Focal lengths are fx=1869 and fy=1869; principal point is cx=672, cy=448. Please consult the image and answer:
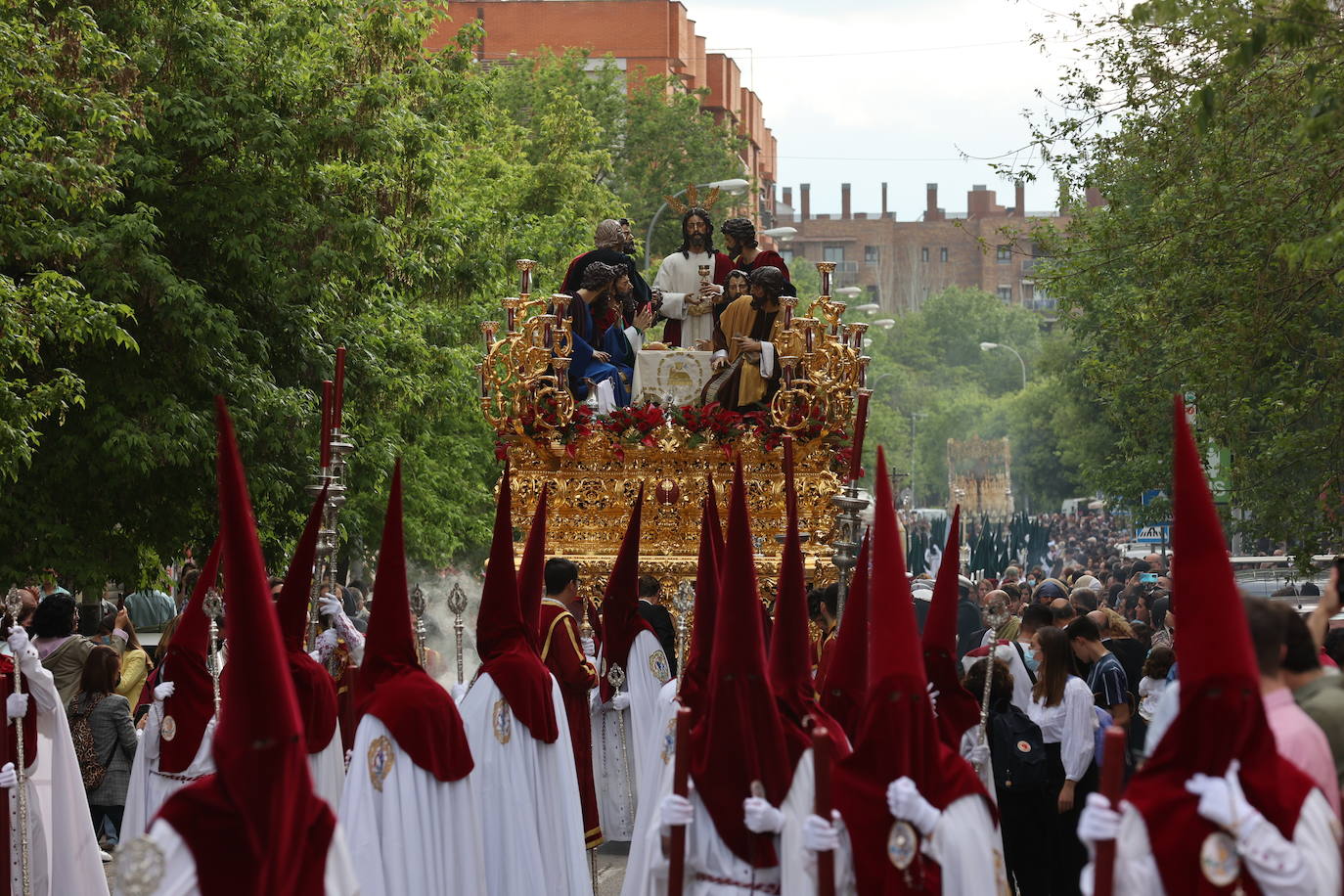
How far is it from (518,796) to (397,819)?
1368mm

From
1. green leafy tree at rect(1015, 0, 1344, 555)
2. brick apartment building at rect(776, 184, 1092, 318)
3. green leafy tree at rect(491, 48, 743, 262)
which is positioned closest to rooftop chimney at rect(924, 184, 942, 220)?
brick apartment building at rect(776, 184, 1092, 318)

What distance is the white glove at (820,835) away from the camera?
236 inches

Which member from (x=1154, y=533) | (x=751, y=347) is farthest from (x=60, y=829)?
(x=1154, y=533)

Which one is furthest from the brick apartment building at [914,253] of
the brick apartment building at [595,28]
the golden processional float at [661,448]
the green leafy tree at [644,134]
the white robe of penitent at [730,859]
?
the white robe of penitent at [730,859]

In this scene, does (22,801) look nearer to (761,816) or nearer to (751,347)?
(761,816)

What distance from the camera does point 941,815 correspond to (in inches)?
239

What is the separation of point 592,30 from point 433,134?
49.4 m

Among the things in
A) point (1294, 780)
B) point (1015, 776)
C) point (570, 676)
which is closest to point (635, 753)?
point (570, 676)

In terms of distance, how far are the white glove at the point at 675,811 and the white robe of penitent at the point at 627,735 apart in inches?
202

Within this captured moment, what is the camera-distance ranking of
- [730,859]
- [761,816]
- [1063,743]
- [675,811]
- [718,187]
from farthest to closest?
[718,187] → [1063,743] → [730,859] → [675,811] → [761,816]

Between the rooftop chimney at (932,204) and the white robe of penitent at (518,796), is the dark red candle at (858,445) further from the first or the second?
the rooftop chimney at (932,204)

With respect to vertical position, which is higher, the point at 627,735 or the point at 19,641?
the point at 19,641

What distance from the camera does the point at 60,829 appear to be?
963 cm

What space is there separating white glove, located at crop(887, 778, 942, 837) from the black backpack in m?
4.22
